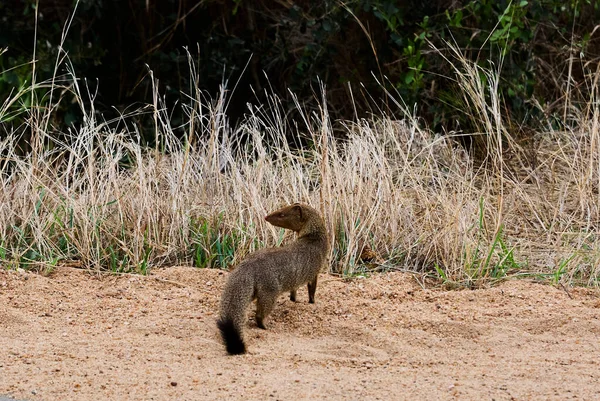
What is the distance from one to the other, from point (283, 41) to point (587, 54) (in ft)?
9.46

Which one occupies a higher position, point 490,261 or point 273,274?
point 273,274

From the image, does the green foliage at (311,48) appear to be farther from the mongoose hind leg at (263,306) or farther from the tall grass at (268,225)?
the mongoose hind leg at (263,306)

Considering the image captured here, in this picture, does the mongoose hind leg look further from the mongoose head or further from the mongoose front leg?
the mongoose head

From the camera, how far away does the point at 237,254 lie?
217 inches

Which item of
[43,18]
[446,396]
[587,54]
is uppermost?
[43,18]

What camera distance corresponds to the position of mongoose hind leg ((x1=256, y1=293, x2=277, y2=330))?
14.5 feet

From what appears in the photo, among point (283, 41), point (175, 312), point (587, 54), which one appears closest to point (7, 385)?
point (175, 312)

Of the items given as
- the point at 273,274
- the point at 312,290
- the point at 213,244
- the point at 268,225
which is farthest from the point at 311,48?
the point at 273,274

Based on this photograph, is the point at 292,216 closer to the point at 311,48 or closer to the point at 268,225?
the point at 268,225

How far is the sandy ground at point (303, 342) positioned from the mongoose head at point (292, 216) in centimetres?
39

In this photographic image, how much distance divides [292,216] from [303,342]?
76cm

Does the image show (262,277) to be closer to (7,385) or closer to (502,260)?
(7,385)

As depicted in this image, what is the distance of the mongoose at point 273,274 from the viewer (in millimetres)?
4141

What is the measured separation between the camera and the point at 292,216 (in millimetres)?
4891
